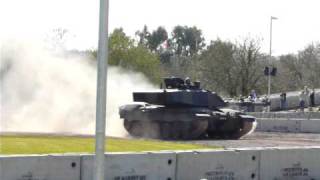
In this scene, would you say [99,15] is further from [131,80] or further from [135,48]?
[135,48]

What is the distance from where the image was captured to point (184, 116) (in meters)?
30.0

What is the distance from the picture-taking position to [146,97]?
3162 centimetres

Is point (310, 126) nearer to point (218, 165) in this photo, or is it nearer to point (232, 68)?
point (218, 165)

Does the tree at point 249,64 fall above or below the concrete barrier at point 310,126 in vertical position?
above

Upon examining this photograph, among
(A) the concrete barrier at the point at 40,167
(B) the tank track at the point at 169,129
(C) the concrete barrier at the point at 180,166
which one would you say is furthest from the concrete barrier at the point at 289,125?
(A) the concrete barrier at the point at 40,167

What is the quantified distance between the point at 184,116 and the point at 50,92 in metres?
9.24

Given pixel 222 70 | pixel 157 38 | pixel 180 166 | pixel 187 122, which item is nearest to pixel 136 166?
pixel 180 166

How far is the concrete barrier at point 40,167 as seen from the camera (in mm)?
11922

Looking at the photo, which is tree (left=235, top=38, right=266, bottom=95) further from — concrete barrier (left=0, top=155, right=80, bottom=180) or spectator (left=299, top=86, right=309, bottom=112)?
concrete barrier (left=0, top=155, right=80, bottom=180)

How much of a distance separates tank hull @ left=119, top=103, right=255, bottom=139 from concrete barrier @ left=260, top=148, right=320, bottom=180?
13.0 metres

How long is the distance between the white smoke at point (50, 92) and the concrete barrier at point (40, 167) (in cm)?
2111

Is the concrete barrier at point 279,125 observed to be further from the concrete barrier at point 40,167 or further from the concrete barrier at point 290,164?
the concrete barrier at point 40,167

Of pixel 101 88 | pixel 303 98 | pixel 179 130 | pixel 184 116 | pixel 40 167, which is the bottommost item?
pixel 179 130

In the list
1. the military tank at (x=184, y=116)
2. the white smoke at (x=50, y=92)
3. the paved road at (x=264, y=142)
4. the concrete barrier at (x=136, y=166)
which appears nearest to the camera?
the concrete barrier at (x=136, y=166)
